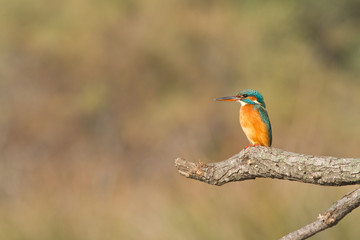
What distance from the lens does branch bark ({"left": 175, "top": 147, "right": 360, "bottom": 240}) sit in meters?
2.10

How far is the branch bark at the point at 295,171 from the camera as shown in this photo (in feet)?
6.88

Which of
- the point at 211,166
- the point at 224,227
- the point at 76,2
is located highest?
the point at 76,2

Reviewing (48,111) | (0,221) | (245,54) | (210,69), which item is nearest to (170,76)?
(210,69)

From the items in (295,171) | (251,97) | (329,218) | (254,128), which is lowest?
(329,218)

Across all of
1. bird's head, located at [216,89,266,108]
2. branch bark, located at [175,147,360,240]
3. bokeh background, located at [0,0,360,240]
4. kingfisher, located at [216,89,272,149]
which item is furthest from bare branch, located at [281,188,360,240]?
bokeh background, located at [0,0,360,240]

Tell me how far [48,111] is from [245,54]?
769 cm

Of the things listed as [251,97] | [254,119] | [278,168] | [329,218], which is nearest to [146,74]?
[251,97]

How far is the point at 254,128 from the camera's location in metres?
3.27

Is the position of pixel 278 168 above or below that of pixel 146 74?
below

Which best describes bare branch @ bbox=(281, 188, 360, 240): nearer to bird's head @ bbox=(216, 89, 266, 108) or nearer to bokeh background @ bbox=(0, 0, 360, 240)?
bird's head @ bbox=(216, 89, 266, 108)

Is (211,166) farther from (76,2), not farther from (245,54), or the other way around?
(76,2)

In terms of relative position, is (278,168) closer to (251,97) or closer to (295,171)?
(295,171)

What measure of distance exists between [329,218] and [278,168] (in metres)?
0.29

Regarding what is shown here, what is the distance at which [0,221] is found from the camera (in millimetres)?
7484
